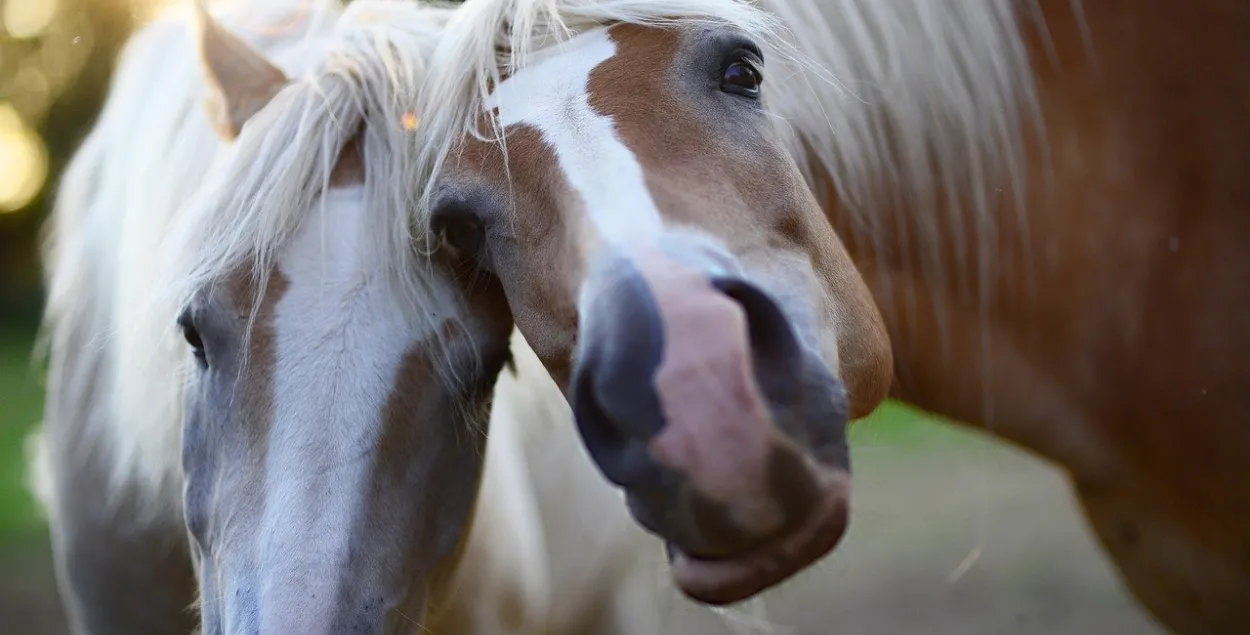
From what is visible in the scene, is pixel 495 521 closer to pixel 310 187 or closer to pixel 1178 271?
pixel 310 187

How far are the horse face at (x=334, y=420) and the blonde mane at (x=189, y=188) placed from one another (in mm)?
15

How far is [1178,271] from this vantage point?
1.92 m

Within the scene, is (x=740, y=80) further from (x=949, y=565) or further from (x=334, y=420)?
(x=949, y=565)

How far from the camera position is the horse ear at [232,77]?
1.59m

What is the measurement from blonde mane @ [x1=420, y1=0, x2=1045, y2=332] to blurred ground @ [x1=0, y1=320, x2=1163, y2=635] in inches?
50.7

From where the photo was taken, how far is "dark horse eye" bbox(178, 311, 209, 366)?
4.90 ft

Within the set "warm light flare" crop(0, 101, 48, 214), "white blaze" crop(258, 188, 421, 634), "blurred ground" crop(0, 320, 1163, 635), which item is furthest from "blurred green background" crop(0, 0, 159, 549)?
"white blaze" crop(258, 188, 421, 634)

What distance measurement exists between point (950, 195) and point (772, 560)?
1.11m

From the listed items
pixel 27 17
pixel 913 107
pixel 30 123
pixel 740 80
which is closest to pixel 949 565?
pixel 913 107

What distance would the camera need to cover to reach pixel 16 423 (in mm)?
9742

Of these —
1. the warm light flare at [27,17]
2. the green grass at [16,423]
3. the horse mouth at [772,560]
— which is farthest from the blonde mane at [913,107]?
the warm light flare at [27,17]

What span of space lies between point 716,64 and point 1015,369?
1000mm

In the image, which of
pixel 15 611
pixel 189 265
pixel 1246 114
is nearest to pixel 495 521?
pixel 189 265

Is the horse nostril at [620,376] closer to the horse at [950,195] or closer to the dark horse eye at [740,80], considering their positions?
the horse at [950,195]
